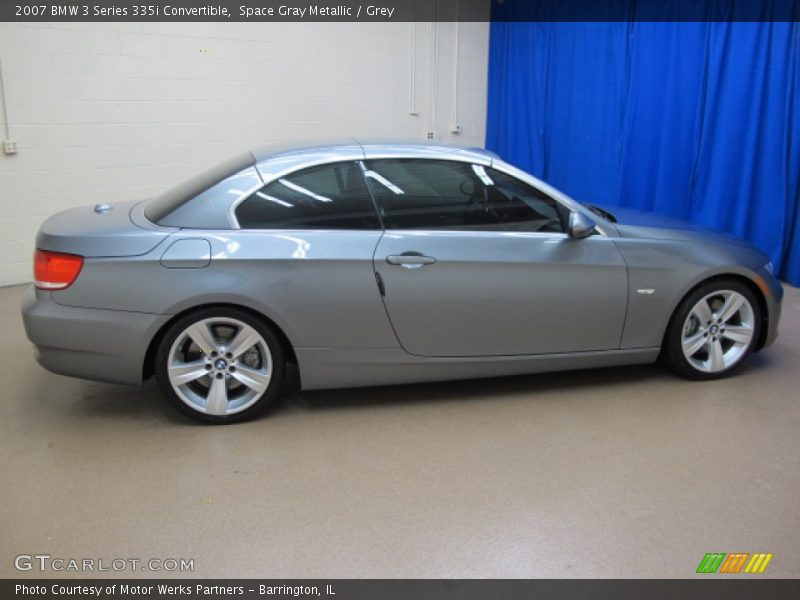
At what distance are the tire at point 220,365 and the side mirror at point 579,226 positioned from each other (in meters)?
1.59

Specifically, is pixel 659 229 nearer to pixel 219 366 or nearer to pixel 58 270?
pixel 219 366

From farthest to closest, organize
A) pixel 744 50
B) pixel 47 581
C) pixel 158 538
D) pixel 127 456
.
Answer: pixel 744 50 → pixel 127 456 → pixel 158 538 → pixel 47 581

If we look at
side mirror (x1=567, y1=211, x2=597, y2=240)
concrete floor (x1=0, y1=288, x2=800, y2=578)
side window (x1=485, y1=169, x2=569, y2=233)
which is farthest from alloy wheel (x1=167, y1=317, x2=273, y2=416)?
side mirror (x1=567, y1=211, x2=597, y2=240)

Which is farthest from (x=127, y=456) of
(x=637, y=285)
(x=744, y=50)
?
(x=744, y=50)

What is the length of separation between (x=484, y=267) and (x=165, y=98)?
4.16 meters

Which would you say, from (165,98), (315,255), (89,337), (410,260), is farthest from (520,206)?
(165,98)

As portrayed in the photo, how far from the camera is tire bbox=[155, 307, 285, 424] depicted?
134 inches

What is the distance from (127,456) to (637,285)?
2.67 meters

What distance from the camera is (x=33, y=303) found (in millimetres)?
3414

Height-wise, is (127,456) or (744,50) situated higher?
(744,50)

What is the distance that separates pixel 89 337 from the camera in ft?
11.0

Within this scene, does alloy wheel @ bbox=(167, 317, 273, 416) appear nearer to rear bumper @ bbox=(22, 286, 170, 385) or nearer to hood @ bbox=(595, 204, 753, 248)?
rear bumper @ bbox=(22, 286, 170, 385)

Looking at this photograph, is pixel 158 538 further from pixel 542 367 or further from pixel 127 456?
pixel 542 367

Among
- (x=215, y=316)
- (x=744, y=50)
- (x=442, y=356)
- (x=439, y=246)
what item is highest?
(x=744, y=50)
